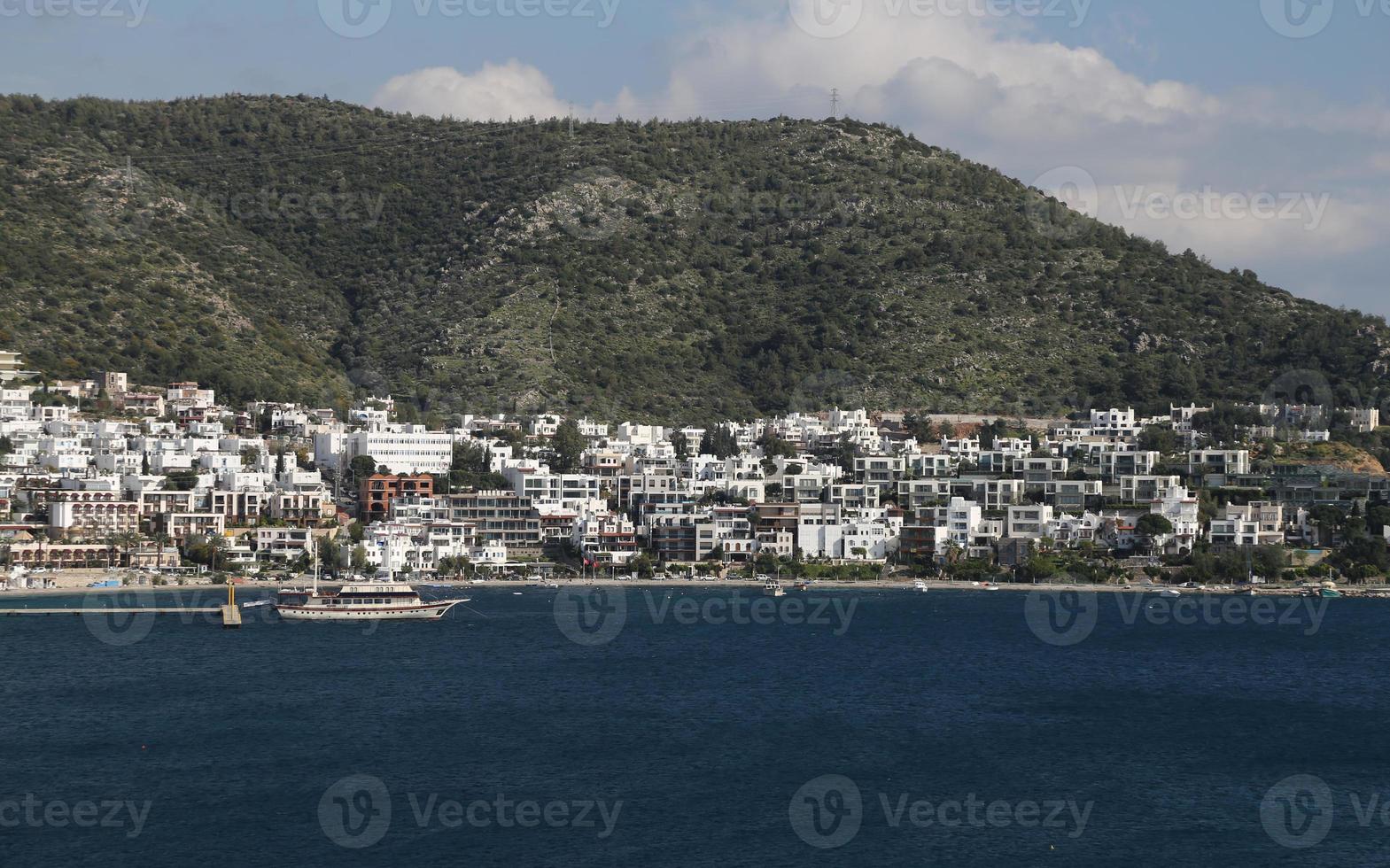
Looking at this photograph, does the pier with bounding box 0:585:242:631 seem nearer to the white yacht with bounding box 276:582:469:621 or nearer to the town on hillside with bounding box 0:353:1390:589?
the white yacht with bounding box 276:582:469:621

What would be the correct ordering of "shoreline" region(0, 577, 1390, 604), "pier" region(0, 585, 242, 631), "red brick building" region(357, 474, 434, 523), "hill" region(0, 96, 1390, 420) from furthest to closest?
1. "hill" region(0, 96, 1390, 420)
2. "red brick building" region(357, 474, 434, 523)
3. "shoreline" region(0, 577, 1390, 604)
4. "pier" region(0, 585, 242, 631)

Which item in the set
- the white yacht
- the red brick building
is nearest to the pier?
the white yacht

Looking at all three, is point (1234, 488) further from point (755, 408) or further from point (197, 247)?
point (197, 247)

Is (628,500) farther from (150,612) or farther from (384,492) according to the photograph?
(150,612)

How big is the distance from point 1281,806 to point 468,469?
53.2 m

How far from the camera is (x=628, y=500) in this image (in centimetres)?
8225

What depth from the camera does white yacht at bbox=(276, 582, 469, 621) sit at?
199 feet

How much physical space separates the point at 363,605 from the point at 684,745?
24.4 metres

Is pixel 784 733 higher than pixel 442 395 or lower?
lower

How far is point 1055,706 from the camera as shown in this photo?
45750 mm

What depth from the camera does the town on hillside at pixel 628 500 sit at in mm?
72375

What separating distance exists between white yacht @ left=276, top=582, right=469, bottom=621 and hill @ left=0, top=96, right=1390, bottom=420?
122 feet

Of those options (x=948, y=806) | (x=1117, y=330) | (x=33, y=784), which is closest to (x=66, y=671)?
(x=33, y=784)

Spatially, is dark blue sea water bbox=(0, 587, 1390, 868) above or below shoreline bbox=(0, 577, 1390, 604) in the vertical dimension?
below
